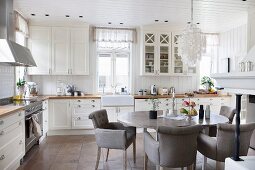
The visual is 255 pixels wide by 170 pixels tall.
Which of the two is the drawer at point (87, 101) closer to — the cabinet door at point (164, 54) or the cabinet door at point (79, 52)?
the cabinet door at point (79, 52)

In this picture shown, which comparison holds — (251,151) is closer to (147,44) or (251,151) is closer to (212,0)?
(212,0)

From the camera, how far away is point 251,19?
4.16 m

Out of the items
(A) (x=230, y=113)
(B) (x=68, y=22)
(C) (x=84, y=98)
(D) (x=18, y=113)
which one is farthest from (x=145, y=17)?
(D) (x=18, y=113)

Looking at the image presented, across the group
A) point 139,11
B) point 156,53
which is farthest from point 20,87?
point 156,53

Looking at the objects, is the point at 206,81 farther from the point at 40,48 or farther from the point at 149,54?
the point at 40,48

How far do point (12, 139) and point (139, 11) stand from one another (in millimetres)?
3133

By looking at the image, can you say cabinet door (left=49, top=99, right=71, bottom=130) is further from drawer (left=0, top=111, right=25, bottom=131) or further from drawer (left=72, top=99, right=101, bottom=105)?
drawer (left=0, top=111, right=25, bottom=131)

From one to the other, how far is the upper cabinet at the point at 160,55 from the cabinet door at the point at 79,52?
4.48 ft

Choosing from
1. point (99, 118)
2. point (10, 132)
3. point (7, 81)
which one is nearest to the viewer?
point (10, 132)

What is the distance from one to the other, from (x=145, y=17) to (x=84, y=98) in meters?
2.21

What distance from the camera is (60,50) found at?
5066 millimetres

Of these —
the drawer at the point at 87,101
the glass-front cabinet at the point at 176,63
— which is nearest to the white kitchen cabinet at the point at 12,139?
the drawer at the point at 87,101

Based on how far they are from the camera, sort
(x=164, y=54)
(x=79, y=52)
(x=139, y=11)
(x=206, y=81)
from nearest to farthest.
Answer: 1. (x=139, y=11)
2. (x=79, y=52)
3. (x=164, y=54)
4. (x=206, y=81)

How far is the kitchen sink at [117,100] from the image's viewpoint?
4887 millimetres
